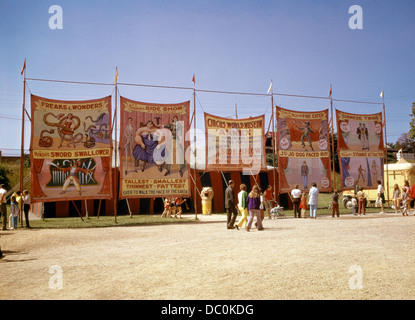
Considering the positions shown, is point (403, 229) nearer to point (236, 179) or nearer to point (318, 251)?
point (318, 251)

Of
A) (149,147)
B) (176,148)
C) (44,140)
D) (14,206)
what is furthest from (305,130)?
(14,206)

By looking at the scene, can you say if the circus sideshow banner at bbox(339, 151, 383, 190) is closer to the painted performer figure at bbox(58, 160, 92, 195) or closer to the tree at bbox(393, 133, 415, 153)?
the painted performer figure at bbox(58, 160, 92, 195)

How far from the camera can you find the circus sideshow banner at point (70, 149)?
16.1 meters

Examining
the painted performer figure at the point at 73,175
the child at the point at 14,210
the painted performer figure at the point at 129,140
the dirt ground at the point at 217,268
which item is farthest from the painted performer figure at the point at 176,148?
the dirt ground at the point at 217,268

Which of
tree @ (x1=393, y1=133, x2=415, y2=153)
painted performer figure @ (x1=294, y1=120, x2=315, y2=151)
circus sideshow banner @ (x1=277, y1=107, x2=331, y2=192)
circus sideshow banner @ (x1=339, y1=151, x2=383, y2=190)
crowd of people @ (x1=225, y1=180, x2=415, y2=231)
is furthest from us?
tree @ (x1=393, y1=133, x2=415, y2=153)

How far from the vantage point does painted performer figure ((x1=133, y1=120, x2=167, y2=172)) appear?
56.8 feet

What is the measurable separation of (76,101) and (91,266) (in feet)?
37.8

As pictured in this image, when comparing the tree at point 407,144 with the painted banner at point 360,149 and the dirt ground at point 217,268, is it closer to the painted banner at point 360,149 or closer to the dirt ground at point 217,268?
the painted banner at point 360,149

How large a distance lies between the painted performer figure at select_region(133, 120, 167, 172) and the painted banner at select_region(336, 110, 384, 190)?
37.6 feet

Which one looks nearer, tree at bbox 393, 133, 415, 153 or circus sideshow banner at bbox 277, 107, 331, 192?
circus sideshow banner at bbox 277, 107, 331, 192

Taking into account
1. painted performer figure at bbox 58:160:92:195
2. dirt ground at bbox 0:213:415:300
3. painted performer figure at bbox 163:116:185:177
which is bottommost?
dirt ground at bbox 0:213:415:300

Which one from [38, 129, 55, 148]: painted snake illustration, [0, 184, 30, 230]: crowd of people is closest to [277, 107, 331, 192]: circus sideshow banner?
[38, 129, 55, 148]: painted snake illustration

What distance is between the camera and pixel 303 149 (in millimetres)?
21641
